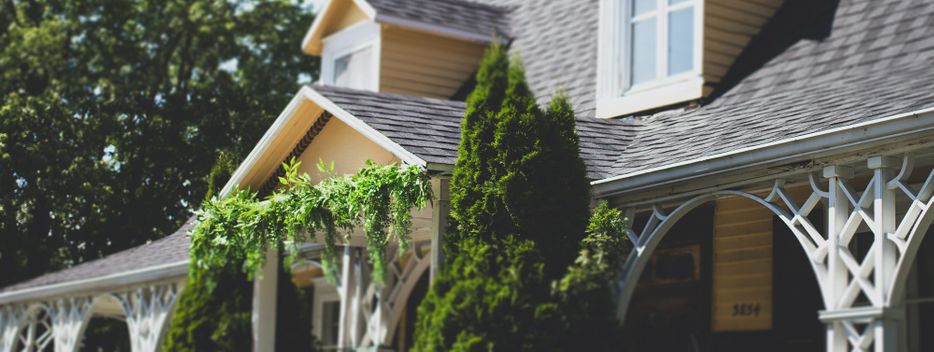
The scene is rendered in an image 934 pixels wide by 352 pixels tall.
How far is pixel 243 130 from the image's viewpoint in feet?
67.6

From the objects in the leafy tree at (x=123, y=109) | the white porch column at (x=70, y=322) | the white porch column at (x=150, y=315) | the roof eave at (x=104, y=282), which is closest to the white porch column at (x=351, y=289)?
the roof eave at (x=104, y=282)

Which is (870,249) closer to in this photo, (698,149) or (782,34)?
(698,149)

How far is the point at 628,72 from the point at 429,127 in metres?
3.59

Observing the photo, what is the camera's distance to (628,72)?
13.1 metres

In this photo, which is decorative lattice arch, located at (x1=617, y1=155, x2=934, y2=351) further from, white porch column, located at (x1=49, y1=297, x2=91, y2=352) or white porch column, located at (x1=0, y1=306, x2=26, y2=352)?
white porch column, located at (x1=0, y1=306, x2=26, y2=352)

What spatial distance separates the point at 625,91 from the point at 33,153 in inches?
451

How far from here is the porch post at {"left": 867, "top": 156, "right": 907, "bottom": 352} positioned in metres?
7.47

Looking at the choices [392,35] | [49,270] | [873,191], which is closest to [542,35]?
[392,35]

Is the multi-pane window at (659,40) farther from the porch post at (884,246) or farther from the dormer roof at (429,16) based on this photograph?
the porch post at (884,246)

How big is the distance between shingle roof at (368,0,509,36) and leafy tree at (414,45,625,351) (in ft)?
22.1

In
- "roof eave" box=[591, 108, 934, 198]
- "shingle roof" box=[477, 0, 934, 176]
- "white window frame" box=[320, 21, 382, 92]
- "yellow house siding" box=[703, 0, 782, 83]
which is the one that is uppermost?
"white window frame" box=[320, 21, 382, 92]

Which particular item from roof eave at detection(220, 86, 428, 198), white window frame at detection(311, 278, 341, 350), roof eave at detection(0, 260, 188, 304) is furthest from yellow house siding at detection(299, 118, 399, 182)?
white window frame at detection(311, 278, 341, 350)

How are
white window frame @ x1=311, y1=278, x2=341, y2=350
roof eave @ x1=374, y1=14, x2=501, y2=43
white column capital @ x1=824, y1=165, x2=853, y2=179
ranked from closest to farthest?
white column capital @ x1=824, y1=165, x2=853, y2=179 → roof eave @ x1=374, y1=14, x2=501, y2=43 → white window frame @ x1=311, y1=278, x2=341, y2=350

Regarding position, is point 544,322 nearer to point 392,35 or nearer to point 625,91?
point 625,91
